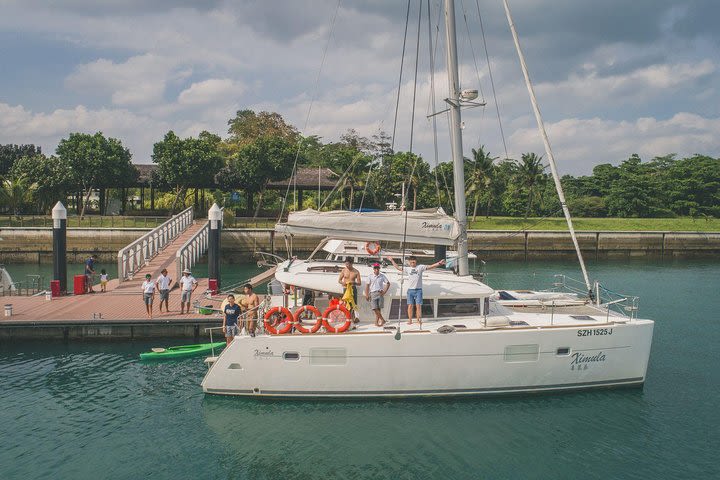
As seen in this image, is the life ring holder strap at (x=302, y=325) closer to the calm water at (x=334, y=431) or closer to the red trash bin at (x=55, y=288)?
the calm water at (x=334, y=431)

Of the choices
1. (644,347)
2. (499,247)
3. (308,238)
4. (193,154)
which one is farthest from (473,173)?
(644,347)

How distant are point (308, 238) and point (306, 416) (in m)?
32.0

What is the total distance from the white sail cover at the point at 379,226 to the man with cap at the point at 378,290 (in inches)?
45.0

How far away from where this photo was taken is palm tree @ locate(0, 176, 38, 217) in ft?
148

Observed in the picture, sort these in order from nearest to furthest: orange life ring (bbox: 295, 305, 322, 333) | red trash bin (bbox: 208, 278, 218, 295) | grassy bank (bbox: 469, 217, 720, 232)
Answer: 1. orange life ring (bbox: 295, 305, 322, 333)
2. red trash bin (bbox: 208, 278, 218, 295)
3. grassy bank (bbox: 469, 217, 720, 232)

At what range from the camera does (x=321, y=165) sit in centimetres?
6281

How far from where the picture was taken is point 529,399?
43.9ft

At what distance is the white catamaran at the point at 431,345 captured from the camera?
498 inches

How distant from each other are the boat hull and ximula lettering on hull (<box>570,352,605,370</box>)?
24mm

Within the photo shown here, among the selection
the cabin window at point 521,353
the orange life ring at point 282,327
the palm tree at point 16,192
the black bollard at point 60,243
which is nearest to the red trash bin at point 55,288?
the black bollard at point 60,243

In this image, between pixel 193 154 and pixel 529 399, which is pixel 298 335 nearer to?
pixel 529 399

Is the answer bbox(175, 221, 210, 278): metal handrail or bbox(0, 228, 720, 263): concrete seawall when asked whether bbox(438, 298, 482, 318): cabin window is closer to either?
bbox(175, 221, 210, 278): metal handrail

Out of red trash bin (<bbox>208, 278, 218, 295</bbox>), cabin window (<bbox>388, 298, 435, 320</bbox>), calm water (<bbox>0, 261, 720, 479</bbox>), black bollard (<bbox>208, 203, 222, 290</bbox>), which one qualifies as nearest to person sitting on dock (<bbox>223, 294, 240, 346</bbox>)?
calm water (<bbox>0, 261, 720, 479</bbox>)

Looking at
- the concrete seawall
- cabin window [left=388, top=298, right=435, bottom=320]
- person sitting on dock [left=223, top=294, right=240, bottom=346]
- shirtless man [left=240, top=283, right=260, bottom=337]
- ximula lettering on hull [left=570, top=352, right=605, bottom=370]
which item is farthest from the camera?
the concrete seawall
